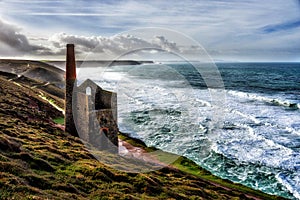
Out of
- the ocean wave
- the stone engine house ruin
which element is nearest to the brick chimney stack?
the stone engine house ruin

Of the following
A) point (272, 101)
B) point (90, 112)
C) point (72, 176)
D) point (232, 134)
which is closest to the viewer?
point (72, 176)

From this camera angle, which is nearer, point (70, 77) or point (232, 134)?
point (70, 77)

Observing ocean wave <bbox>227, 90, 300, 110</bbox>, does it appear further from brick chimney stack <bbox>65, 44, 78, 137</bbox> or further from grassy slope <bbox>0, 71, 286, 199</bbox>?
brick chimney stack <bbox>65, 44, 78, 137</bbox>

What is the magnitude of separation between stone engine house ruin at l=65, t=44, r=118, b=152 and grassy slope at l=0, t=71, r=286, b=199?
1.14 metres

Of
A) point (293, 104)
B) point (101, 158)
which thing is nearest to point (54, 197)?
point (101, 158)

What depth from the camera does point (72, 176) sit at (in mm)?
15430

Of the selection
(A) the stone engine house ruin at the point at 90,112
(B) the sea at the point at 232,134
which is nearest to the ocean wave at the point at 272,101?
(B) the sea at the point at 232,134

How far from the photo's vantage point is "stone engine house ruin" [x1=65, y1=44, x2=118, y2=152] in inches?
912

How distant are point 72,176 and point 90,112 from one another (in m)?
7.91

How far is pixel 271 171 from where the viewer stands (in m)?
24.3

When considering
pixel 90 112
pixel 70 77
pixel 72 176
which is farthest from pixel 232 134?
pixel 72 176

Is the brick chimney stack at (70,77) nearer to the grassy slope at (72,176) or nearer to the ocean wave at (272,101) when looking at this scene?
the grassy slope at (72,176)

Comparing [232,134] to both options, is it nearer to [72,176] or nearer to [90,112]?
[90,112]

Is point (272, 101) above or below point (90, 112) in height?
below
